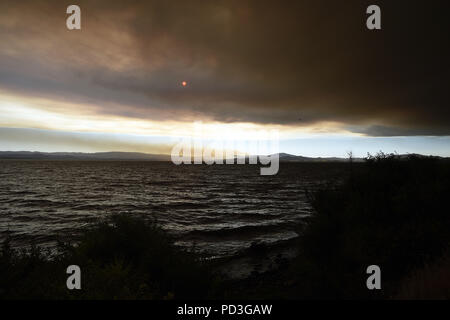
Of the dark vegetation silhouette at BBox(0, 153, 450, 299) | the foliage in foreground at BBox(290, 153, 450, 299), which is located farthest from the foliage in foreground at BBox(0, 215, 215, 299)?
the foliage in foreground at BBox(290, 153, 450, 299)

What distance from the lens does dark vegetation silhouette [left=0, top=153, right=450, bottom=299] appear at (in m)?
5.34

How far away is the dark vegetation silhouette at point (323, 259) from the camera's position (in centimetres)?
534

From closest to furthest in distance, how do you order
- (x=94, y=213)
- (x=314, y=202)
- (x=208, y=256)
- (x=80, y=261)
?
(x=80, y=261) < (x=314, y=202) < (x=208, y=256) < (x=94, y=213)

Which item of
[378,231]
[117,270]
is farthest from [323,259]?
[117,270]

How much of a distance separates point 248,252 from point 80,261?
9987 millimetres

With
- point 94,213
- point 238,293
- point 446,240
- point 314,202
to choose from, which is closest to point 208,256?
point 238,293

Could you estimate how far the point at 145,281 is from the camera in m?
6.45

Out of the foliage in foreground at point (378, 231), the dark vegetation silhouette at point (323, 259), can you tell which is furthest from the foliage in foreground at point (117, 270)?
the foliage in foreground at point (378, 231)

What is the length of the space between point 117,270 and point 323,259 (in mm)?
6959

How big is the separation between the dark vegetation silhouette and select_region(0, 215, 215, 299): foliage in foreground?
3 cm

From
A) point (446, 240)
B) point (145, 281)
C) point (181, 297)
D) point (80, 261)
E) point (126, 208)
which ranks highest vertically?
point (446, 240)

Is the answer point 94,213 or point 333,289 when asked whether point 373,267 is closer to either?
point 333,289

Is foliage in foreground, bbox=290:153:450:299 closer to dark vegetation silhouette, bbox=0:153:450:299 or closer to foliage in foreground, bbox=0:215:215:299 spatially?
dark vegetation silhouette, bbox=0:153:450:299

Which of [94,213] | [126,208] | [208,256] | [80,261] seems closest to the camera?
[80,261]
